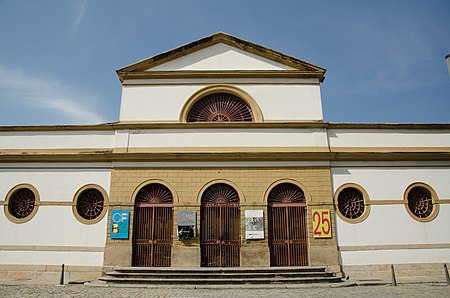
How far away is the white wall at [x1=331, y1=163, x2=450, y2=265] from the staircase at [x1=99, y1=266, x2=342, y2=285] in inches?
68.3

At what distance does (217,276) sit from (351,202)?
596 cm

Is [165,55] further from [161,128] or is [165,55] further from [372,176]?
[372,176]

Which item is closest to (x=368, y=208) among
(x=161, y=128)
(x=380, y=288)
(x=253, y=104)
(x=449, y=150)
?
(x=380, y=288)

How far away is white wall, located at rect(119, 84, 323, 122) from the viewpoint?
14.2 metres

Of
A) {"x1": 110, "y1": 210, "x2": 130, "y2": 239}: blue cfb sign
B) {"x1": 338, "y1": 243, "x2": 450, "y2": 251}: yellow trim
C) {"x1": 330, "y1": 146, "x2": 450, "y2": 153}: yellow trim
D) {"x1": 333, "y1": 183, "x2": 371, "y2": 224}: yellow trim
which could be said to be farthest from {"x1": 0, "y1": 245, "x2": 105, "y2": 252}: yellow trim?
{"x1": 330, "y1": 146, "x2": 450, "y2": 153}: yellow trim

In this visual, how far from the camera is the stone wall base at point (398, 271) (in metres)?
12.4

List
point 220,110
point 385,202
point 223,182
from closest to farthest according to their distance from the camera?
point 385,202 < point 223,182 < point 220,110

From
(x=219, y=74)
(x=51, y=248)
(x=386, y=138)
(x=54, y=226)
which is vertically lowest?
(x=51, y=248)

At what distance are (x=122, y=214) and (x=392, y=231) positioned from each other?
10.3 m

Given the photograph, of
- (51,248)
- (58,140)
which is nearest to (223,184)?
(51,248)

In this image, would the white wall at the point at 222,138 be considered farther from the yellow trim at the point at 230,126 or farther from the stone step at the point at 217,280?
the stone step at the point at 217,280

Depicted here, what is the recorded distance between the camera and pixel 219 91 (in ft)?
47.9

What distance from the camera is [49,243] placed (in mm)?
12930

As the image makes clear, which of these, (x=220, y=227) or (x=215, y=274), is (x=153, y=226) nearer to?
(x=220, y=227)
